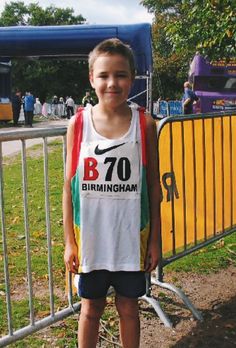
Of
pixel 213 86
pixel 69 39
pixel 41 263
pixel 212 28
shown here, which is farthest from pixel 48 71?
pixel 41 263

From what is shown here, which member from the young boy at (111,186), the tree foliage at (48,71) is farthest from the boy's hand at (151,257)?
the tree foliage at (48,71)

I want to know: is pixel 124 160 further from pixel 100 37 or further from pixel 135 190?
pixel 100 37

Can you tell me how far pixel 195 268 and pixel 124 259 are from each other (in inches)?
85.6

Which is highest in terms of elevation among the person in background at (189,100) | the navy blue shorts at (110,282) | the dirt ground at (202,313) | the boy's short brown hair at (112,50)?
the person in background at (189,100)

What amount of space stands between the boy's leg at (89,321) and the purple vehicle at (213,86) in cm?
1572

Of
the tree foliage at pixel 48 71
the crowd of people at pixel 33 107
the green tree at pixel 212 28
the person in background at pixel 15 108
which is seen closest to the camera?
the green tree at pixel 212 28

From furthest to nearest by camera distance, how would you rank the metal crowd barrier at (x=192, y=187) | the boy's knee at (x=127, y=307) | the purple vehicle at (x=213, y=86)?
1. the purple vehicle at (x=213, y=86)
2. the metal crowd barrier at (x=192, y=187)
3. the boy's knee at (x=127, y=307)

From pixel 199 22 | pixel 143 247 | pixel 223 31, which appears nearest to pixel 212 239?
pixel 143 247

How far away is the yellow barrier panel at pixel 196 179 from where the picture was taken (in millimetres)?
3852

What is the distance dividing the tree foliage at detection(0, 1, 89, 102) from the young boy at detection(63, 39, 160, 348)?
49.1 meters

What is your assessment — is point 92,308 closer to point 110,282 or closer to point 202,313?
point 110,282

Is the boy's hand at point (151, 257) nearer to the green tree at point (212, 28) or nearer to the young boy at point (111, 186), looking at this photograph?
the young boy at point (111, 186)

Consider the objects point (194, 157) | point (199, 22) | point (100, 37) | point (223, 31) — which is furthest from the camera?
point (100, 37)

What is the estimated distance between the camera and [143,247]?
2521 millimetres
